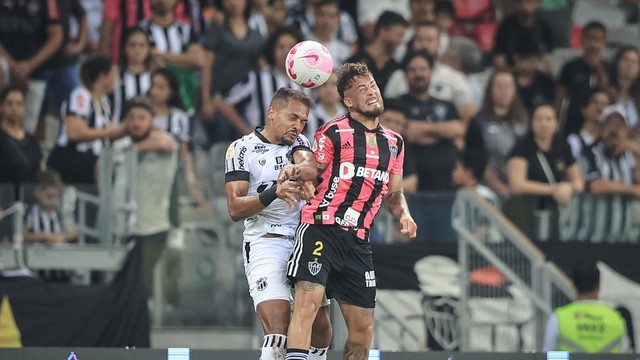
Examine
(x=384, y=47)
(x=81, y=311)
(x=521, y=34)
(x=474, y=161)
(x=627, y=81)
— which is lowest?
(x=81, y=311)

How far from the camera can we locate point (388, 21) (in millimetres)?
15562

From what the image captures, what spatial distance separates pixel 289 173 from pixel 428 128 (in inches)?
210

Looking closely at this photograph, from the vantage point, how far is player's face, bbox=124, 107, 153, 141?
13.9m

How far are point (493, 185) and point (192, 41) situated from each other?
148 inches

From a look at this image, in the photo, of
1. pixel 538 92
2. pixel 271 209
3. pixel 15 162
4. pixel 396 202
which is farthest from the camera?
pixel 538 92

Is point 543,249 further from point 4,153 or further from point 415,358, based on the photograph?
point 4,153

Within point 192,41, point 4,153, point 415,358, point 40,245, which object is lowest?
point 415,358

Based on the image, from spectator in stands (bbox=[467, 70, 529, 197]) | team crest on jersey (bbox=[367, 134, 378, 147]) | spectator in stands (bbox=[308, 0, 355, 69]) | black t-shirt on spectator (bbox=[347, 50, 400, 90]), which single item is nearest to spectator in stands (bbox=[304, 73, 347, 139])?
black t-shirt on spectator (bbox=[347, 50, 400, 90])

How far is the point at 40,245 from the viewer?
13.1 meters

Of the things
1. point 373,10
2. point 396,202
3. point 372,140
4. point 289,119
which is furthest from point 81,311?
point 373,10

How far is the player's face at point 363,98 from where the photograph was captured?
9812 mm

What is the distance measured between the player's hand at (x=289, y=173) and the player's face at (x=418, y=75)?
18.1 ft

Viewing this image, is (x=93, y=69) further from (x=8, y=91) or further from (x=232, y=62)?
(x=232, y=62)

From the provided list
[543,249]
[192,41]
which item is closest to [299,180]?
[543,249]
